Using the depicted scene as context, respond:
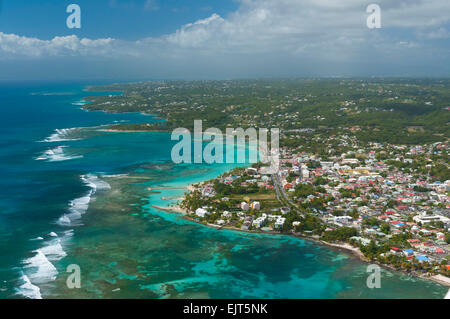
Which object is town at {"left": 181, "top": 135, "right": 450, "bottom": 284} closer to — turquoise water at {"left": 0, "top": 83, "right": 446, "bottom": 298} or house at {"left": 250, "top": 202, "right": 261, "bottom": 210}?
house at {"left": 250, "top": 202, "right": 261, "bottom": 210}

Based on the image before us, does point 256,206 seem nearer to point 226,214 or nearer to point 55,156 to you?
point 226,214

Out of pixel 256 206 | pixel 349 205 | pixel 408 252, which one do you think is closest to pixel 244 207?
pixel 256 206

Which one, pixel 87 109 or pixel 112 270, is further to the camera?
pixel 87 109

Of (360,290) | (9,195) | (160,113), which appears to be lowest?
(360,290)

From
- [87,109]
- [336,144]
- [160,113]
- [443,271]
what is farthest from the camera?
[87,109]

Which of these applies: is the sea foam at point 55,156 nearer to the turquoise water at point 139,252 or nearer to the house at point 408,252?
the turquoise water at point 139,252

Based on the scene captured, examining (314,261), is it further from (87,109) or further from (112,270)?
(87,109)

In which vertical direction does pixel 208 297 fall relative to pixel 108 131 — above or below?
below

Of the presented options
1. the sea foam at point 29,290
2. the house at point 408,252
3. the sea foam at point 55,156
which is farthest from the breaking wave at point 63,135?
the house at point 408,252

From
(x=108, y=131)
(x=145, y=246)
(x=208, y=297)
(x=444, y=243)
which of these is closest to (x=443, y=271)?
(x=444, y=243)

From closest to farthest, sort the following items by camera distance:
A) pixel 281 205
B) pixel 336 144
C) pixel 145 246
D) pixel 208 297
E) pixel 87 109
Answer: pixel 208 297 < pixel 145 246 < pixel 281 205 < pixel 336 144 < pixel 87 109
